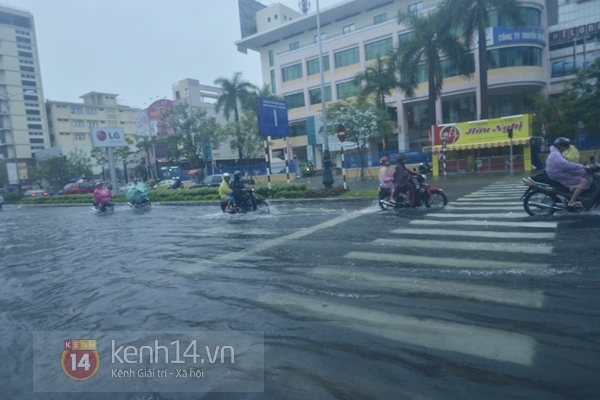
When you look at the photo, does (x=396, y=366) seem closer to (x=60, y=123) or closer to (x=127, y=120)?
(x=60, y=123)

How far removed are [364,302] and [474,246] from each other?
315cm

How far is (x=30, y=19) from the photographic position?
291 feet

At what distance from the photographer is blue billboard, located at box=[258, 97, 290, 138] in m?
20.8

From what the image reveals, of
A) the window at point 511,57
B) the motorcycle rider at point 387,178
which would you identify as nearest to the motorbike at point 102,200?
the motorcycle rider at point 387,178

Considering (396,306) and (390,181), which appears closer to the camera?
(396,306)

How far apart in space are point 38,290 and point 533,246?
7.86 metres

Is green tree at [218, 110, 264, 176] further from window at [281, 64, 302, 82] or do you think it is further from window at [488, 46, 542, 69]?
window at [488, 46, 542, 69]

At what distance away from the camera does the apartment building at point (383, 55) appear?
38.4 m

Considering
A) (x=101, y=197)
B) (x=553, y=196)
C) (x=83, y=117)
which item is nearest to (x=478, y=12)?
(x=553, y=196)

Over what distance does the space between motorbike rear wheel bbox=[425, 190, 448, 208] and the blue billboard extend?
10295 mm

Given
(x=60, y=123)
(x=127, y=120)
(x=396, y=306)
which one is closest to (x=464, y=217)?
(x=396, y=306)

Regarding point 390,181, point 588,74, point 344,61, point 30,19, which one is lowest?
point 390,181

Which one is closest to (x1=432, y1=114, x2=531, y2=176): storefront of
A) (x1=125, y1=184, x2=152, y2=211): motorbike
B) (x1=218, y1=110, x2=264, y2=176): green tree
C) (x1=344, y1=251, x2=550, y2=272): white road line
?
(x1=218, y1=110, x2=264, y2=176): green tree

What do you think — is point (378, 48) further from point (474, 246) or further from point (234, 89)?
point (474, 246)
